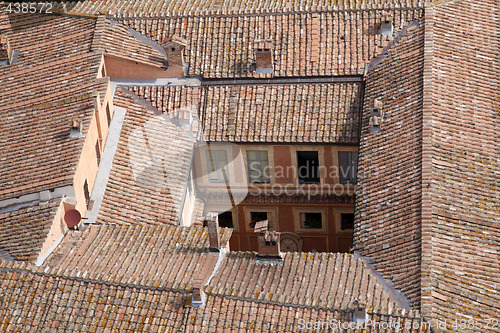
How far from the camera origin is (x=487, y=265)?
1489 inches

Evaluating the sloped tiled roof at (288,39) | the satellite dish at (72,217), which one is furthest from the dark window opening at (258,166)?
the satellite dish at (72,217)

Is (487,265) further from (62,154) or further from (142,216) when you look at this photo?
(62,154)

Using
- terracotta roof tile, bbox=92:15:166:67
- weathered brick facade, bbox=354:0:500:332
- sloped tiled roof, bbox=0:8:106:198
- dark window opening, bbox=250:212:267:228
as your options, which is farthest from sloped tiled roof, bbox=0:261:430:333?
terracotta roof tile, bbox=92:15:166:67

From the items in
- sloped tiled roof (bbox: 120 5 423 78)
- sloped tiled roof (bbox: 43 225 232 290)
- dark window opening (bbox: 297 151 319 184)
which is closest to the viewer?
sloped tiled roof (bbox: 43 225 232 290)

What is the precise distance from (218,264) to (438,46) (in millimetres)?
15269

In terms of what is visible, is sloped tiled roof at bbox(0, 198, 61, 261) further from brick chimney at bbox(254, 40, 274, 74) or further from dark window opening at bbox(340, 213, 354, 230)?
dark window opening at bbox(340, 213, 354, 230)

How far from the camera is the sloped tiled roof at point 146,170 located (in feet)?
145

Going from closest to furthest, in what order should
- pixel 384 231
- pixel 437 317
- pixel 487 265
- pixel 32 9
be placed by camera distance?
pixel 437 317
pixel 487 265
pixel 384 231
pixel 32 9

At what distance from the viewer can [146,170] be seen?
45938mm

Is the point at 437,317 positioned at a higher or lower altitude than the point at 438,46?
lower

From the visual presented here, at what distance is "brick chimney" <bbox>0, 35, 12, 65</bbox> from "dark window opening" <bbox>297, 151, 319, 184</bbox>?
14.7m

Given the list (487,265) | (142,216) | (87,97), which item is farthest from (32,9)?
(487,265)

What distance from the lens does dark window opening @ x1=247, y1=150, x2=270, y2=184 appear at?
48.0m

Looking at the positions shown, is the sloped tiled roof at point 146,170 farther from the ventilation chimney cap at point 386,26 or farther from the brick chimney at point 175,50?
the ventilation chimney cap at point 386,26
